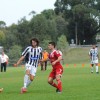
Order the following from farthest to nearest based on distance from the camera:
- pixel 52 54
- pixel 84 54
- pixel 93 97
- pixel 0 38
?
pixel 0 38, pixel 84 54, pixel 52 54, pixel 93 97

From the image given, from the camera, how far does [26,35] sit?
4144 inches

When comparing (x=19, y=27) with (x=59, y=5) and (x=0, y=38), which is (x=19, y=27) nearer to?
(x=0, y=38)

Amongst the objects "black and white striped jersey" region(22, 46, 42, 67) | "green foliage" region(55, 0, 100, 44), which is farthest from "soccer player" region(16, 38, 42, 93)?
"green foliage" region(55, 0, 100, 44)

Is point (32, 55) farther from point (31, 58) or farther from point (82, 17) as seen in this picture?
point (82, 17)

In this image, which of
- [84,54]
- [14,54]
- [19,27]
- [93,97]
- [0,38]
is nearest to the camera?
[93,97]

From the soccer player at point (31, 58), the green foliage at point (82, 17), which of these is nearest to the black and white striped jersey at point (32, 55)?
the soccer player at point (31, 58)

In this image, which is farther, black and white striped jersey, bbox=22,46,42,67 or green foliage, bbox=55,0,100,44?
green foliage, bbox=55,0,100,44

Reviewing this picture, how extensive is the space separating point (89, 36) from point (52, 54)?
101 meters

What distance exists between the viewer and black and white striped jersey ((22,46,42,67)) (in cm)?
1764

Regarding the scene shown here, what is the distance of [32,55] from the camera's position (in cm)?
1773

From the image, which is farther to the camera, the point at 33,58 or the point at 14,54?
the point at 14,54

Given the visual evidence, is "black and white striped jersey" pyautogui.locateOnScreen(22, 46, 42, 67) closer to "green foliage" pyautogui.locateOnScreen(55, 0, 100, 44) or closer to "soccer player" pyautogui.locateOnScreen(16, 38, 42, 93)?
"soccer player" pyautogui.locateOnScreen(16, 38, 42, 93)

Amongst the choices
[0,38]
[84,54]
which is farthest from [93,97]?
[0,38]

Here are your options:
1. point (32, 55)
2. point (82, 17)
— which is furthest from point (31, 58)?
point (82, 17)
